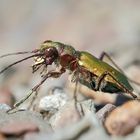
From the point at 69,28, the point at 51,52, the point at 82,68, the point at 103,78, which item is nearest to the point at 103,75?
the point at 103,78

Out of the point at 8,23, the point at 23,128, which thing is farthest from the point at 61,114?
the point at 8,23

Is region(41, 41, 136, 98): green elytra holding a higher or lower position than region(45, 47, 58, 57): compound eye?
lower

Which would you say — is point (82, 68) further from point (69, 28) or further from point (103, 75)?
point (69, 28)

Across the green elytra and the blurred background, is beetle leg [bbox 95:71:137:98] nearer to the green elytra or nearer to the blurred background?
the green elytra

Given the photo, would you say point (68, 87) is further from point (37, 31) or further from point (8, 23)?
point (8, 23)

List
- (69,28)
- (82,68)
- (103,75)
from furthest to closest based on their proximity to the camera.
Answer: (69,28) < (82,68) < (103,75)

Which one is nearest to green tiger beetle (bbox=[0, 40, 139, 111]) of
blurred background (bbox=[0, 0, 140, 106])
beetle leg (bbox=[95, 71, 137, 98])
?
beetle leg (bbox=[95, 71, 137, 98])
